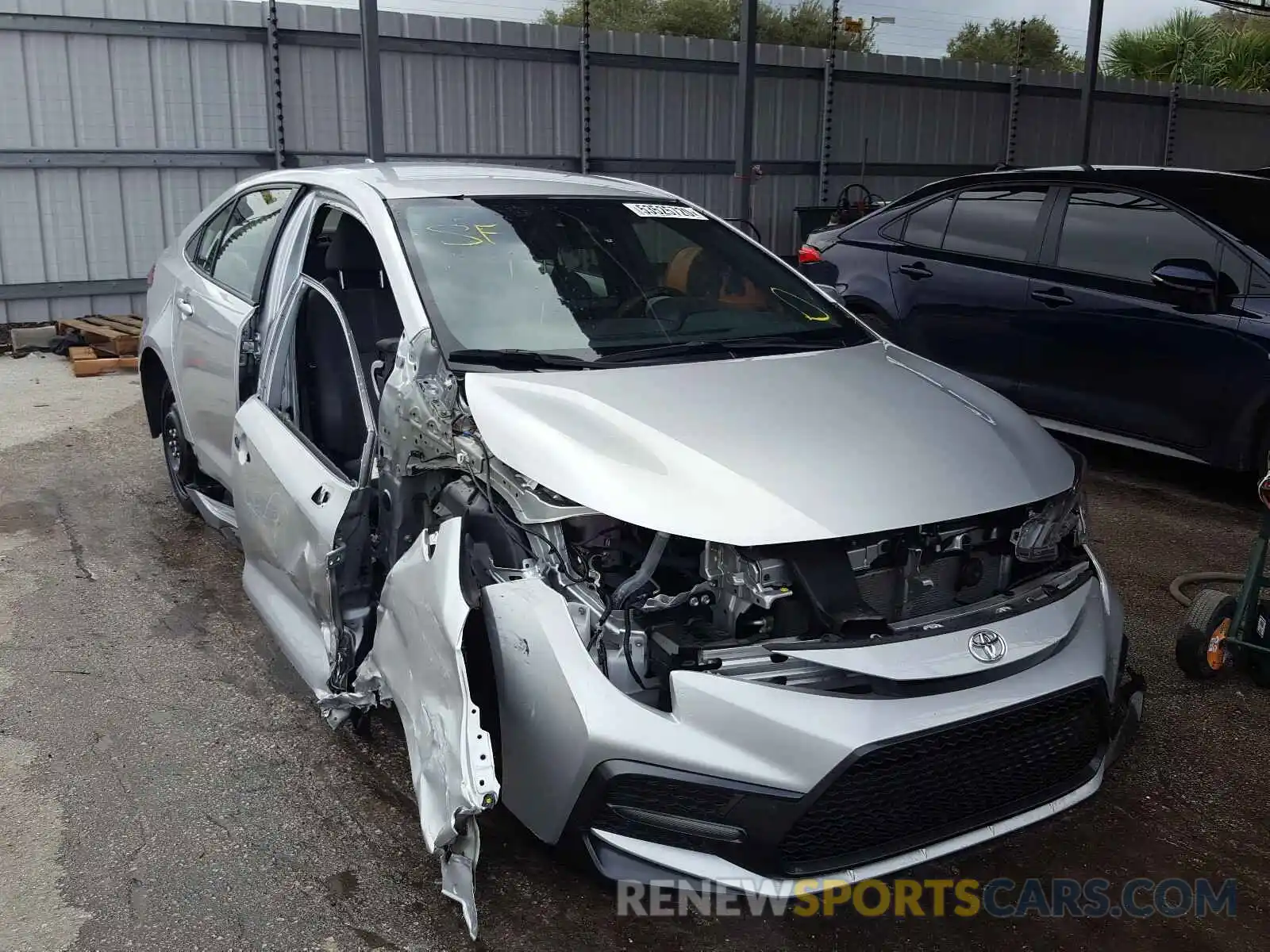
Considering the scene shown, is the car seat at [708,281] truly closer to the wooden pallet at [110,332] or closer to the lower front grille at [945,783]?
the lower front grille at [945,783]

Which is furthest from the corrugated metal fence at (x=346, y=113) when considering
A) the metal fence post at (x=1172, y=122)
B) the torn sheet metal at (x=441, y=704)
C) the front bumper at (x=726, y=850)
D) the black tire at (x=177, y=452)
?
the front bumper at (x=726, y=850)

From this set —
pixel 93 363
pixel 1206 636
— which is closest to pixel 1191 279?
pixel 1206 636

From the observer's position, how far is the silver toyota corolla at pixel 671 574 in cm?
227

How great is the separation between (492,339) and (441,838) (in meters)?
1.36

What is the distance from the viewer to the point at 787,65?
1304 cm

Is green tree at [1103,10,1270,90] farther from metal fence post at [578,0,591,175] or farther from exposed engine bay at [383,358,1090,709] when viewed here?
exposed engine bay at [383,358,1090,709]

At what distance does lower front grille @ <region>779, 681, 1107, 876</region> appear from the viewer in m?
2.27

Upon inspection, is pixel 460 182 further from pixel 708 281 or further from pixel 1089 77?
pixel 1089 77

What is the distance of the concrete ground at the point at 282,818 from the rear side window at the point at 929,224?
8.65 feet

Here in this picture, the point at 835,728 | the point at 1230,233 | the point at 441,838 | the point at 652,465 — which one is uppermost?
the point at 1230,233

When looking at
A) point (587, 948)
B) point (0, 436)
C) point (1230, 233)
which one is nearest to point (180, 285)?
point (0, 436)

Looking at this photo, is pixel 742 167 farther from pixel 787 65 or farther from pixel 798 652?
pixel 798 652

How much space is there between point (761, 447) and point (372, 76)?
7.14 metres

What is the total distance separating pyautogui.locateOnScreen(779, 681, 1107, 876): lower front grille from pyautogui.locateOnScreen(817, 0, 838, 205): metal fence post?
11.7 meters
